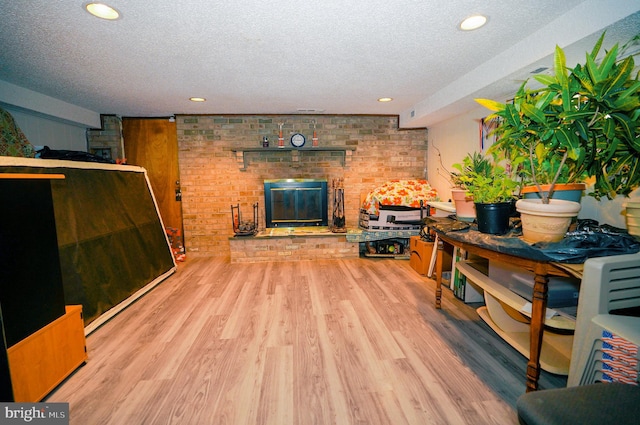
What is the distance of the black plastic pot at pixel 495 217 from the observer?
5.40 feet

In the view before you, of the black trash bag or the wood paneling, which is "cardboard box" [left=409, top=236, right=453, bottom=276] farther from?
the wood paneling

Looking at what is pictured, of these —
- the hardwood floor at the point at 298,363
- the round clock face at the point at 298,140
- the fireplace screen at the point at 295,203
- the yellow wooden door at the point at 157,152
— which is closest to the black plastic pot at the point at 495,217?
the hardwood floor at the point at 298,363

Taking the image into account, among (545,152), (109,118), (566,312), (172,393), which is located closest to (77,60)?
(109,118)

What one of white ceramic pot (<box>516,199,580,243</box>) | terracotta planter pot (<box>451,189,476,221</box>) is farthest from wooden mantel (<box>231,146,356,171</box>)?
white ceramic pot (<box>516,199,580,243</box>)

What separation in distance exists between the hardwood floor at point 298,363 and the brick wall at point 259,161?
176 cm

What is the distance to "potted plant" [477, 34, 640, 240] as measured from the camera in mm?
1078

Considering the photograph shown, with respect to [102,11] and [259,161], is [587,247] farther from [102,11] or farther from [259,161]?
[259,161]

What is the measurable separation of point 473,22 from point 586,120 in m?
1.00

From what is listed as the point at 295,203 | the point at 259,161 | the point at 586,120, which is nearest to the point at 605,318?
the point at 586,120

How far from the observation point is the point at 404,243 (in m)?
4.26

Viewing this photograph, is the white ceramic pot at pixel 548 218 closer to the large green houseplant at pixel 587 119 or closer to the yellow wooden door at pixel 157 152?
the large green houseplant at pixel 587 119

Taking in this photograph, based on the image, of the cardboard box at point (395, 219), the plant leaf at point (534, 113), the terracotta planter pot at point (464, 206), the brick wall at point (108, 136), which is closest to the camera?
the plant leaf at point (534, 113)

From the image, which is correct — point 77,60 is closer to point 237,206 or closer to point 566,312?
point 237,206

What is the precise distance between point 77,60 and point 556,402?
3.56 m
